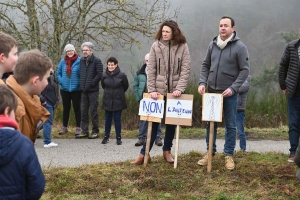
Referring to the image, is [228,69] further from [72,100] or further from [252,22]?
[252,22]

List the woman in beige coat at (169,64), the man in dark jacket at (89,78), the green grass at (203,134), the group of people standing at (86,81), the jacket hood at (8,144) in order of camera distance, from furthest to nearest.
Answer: the green grass at (203,134) < the man in dark jacket at (89,78) < the group of people standing at (86,81) < the woman in beige coat at (169,64) < the jacket hood at (8,144)

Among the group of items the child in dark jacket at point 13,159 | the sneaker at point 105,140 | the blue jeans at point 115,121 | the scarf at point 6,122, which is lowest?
the sneaker at point 105,140

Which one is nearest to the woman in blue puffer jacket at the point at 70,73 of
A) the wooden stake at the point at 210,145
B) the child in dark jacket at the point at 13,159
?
the wooden stake at the point at 210,145

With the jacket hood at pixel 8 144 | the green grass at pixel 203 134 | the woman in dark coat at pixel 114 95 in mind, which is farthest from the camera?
the green grass at pixel 203 134

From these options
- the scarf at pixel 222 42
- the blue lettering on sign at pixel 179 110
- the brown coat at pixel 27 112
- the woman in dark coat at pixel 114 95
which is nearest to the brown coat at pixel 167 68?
the blue lettering on sign at pixel 179 110

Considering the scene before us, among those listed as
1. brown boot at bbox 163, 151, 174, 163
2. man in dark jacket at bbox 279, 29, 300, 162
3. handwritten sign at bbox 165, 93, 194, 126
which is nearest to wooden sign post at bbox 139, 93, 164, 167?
handwritten sign at bbox 165, 93, 194, 126

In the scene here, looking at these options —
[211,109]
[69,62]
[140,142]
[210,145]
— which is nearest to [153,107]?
[211,109]

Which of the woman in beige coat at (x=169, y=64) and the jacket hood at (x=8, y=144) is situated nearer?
the jacket hood at (x=8, y=144)

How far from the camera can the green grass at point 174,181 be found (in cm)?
481

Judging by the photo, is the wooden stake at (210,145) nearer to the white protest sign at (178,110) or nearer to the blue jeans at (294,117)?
the white protest sign at (178,110)

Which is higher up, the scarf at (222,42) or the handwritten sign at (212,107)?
the scarf at (222,42)

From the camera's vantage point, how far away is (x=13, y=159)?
250 centimetres

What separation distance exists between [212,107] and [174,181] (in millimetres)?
1184

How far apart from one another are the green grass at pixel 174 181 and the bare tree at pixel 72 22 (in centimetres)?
886
